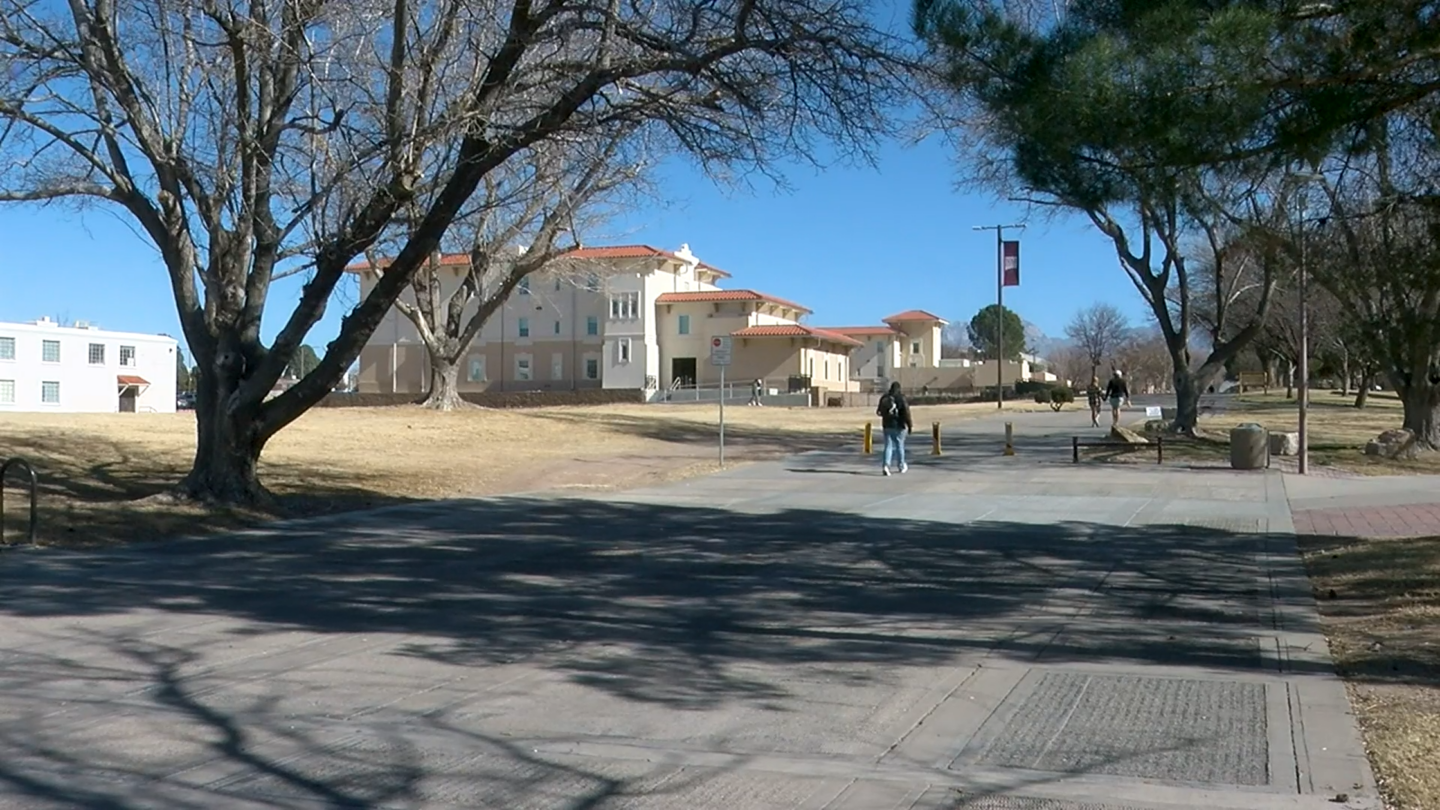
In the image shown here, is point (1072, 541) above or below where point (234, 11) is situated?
below

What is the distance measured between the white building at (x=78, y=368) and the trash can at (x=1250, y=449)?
175 ft

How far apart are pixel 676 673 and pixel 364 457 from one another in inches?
770

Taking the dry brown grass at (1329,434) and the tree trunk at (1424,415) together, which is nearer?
the dry brown grass at (1329,434)

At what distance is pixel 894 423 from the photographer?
85.1 feet

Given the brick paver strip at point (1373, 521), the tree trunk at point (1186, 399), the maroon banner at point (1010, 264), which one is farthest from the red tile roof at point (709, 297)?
the brick paver strip at point (1373, 521)

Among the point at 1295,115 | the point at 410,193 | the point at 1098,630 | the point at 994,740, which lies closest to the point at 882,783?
the point at 994,740

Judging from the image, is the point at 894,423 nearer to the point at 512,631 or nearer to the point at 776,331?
the point at 512,631

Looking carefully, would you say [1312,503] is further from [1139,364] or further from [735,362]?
[1139,364]

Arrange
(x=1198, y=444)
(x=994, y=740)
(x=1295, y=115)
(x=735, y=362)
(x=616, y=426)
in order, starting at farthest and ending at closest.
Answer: (x=735, y=362) → (x=616, y=426) → (x=1198, y=444) → (x=1295, y=115) → (x=994, y=740)

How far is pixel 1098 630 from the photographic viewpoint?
10797mm

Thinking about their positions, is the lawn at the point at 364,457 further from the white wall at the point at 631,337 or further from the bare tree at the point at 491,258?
the white wall at the point at 631,337

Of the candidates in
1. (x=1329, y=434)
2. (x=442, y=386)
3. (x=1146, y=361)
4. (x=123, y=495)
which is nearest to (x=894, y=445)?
(x=123, y=495)

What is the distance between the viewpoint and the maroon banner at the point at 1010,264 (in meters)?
55.4

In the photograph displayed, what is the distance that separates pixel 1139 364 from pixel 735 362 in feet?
155
